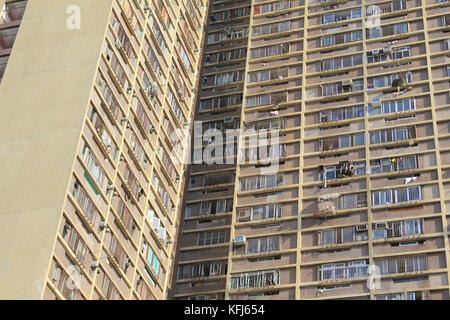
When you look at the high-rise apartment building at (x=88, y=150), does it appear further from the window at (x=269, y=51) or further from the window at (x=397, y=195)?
the window at (x=397, y=195)

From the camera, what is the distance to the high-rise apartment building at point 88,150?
4544cm

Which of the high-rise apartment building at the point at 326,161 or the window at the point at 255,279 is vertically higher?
the high-rise apartment building at the point at 326,161

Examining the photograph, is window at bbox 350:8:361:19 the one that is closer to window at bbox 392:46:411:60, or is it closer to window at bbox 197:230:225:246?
window at bbox 392:46:411:60

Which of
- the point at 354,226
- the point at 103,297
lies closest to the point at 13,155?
the point at 103,297

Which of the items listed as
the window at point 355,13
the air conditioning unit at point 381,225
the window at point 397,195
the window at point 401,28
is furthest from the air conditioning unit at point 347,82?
the air conditioning unit at point 381,225

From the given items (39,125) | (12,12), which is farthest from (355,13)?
(39,125)

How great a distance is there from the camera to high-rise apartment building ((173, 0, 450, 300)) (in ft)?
181

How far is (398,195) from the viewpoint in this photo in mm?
57094

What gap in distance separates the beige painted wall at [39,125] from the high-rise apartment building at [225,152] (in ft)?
0.35

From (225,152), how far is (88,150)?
653 inches

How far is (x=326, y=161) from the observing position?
60.6 meters

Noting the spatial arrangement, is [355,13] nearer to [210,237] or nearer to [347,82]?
[347,82]
